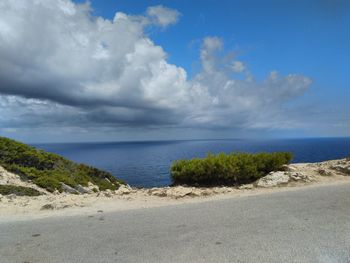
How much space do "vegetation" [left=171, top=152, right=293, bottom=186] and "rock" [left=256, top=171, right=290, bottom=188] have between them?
2.01 feet

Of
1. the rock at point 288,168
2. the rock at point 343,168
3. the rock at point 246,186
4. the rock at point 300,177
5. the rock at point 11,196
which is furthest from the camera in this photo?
the rock at point 343,168

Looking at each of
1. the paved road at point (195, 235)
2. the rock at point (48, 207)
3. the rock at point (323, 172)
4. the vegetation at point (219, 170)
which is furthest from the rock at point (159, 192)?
the rock at point (323, 172)

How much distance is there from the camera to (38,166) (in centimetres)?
2178

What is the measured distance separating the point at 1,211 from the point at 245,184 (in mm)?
8619

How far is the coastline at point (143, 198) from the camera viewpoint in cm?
923

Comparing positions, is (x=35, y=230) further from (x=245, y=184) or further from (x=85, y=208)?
(x=245, y=184)

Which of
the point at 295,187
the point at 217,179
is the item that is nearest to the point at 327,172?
the point at 295,187

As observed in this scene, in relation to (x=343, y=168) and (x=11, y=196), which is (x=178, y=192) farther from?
(x=343, y=168)

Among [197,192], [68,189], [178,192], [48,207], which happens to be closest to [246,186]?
[197,192]

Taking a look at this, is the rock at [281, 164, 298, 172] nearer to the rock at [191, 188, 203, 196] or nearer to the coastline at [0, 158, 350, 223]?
the coastline at [0, 158, 350, 223]

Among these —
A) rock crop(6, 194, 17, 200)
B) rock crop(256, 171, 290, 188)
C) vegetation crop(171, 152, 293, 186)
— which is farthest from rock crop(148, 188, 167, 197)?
rock crop(6, 194, 17, 200)

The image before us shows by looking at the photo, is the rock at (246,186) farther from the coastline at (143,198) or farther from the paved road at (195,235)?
the paved road at (195,235)

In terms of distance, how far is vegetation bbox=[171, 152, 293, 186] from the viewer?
503 inches

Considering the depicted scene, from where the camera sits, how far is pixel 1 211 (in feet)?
30.8
